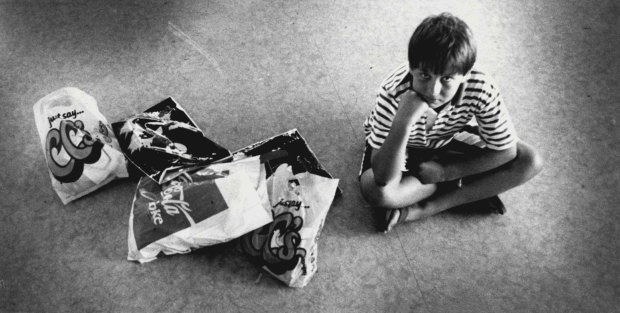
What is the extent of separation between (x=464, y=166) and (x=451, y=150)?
0.06 m

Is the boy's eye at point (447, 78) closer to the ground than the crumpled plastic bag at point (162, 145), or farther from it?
farther from it

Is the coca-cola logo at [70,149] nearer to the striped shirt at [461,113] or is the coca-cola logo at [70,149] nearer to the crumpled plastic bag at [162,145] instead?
the crumpled plastic bag at [162,145]

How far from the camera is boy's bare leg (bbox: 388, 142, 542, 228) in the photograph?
1.05m

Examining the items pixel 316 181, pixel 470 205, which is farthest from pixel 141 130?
pixel 470 205

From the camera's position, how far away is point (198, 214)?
1026mm

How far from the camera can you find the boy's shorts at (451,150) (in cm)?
105

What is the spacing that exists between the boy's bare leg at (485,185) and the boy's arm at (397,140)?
0.54ft

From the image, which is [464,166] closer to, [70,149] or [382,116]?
[382,116]

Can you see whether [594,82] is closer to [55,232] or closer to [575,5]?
[575,5]

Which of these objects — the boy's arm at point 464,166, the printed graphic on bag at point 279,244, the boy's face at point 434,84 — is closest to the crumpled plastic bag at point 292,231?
the printed graphic on bag at point 279,244

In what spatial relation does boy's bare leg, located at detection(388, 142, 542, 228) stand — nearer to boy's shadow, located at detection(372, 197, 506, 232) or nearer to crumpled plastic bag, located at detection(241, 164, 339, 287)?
boy's shadow, located at detection(372, 197, 506, 232)

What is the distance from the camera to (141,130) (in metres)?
1.16

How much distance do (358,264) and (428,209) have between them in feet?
0.72

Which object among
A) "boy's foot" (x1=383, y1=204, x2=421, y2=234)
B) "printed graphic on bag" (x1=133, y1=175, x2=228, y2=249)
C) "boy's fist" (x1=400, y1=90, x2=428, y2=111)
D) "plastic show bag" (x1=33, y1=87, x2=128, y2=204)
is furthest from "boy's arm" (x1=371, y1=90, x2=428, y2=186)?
"plastic show bag" (x1=33, y1=87, x2=128, y2=204)
